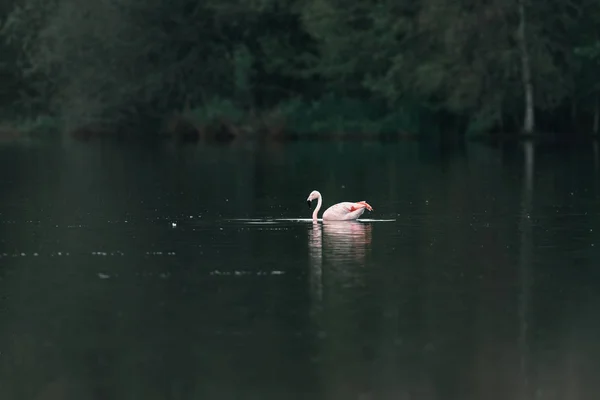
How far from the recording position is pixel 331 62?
72.6 m

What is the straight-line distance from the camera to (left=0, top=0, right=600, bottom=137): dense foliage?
6712 centimetres

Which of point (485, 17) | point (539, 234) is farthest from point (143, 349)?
point (485, 17)

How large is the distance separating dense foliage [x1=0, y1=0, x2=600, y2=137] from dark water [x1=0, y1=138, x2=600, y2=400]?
114 ft

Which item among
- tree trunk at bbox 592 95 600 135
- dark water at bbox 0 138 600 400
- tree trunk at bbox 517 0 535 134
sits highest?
tree trunk at bbox 517 0 535 134

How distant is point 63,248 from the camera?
69.0 ft

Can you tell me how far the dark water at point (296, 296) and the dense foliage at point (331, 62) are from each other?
34.7m

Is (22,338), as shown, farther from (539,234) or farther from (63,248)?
(539,234)

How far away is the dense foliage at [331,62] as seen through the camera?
67.1 metres

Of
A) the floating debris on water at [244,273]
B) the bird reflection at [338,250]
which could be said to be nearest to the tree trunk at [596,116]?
the bird reflection at [338,250]

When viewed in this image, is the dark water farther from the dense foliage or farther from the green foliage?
the green foliage

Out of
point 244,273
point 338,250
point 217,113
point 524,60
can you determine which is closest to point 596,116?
point 524,60

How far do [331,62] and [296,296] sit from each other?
57.1m

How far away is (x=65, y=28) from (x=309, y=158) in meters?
30.2

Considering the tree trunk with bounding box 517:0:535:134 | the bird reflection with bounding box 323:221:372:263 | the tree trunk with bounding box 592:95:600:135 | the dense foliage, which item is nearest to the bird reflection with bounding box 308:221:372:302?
the bird reflection with bounding box 323:221:372:263
